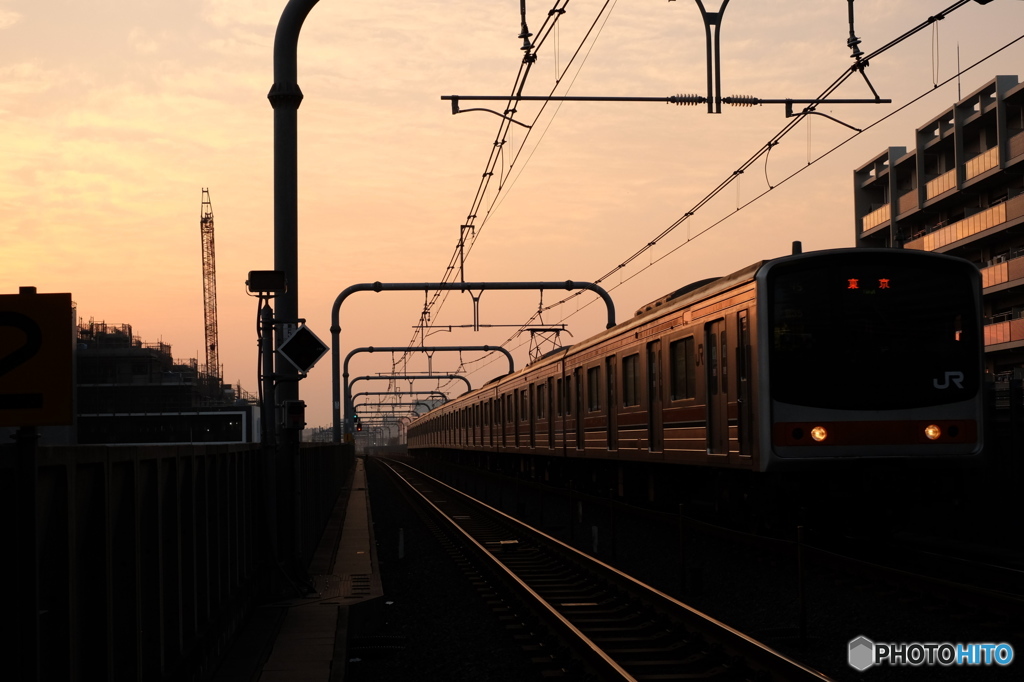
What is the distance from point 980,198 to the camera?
56562 millimetres

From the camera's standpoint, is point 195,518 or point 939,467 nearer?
point 195,518

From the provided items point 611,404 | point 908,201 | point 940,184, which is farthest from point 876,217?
point 611,404

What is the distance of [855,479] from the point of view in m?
13.2

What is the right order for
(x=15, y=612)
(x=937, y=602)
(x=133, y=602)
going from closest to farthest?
(x=15, y=612)
(x=133, y=602)
(x=937, y=602)

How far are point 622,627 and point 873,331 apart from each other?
4933 mm

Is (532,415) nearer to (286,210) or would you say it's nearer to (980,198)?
(286,210)

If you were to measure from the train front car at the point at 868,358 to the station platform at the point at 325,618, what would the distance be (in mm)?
4641

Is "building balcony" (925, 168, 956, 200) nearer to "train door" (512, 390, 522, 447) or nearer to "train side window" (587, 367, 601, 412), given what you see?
"train door" (512, 390, 522, 447)

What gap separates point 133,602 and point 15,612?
1606mm

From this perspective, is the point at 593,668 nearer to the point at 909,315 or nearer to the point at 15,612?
the point at 15,612

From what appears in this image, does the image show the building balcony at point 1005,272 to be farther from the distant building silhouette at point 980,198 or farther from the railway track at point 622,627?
the railway track at point 622,627

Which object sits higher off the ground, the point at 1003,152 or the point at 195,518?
the point at 1003,152

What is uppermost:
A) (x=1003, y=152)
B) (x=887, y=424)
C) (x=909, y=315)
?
(x=1003, y=152)

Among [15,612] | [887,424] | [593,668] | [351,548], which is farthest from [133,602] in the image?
[351,548]
